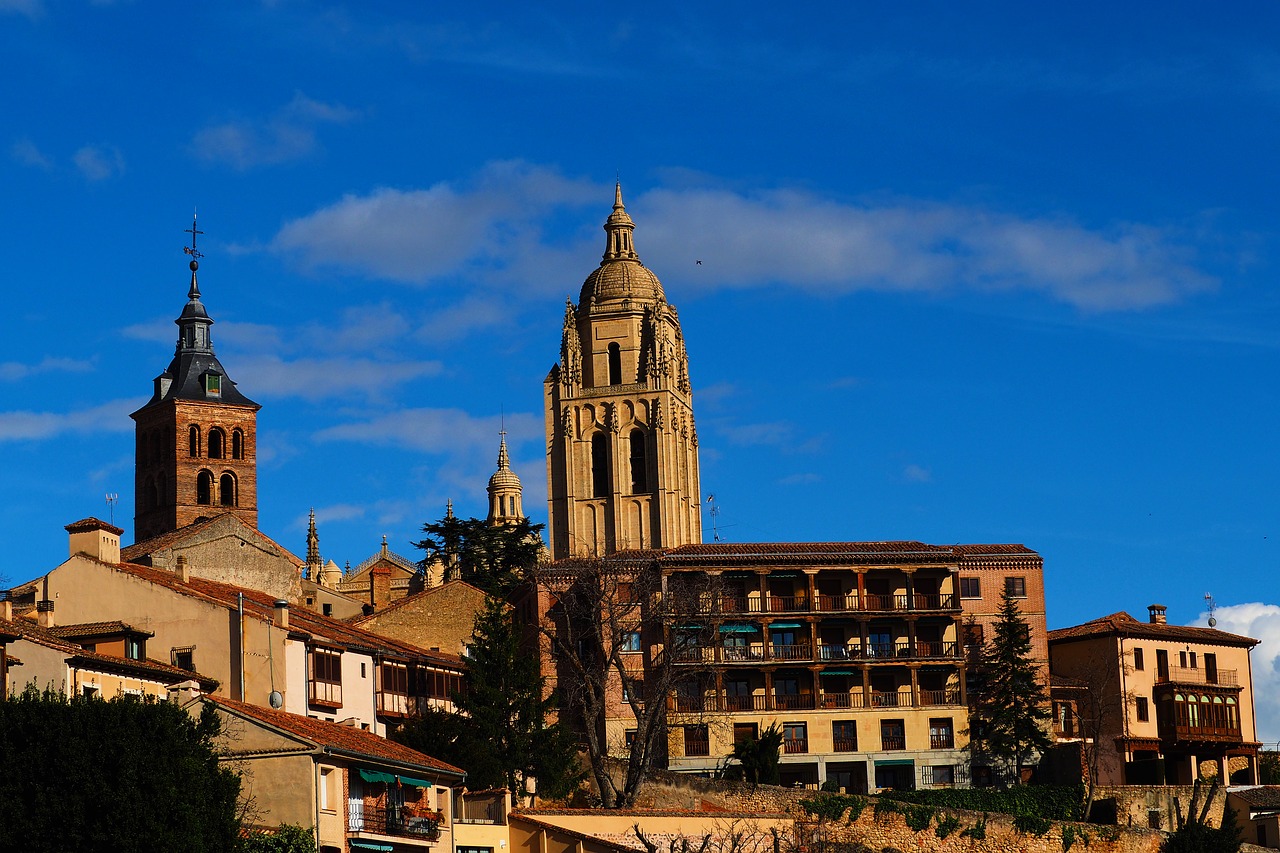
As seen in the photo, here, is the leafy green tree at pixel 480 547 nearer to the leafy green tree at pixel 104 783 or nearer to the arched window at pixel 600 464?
the arched window at pixel 600 464

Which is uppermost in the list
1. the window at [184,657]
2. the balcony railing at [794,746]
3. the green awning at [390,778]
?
the window at [184,657]

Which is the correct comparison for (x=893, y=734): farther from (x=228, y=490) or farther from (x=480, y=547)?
(x=228, y=490)

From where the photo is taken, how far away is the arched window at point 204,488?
421ft

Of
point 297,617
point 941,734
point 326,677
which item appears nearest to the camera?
point 326,677

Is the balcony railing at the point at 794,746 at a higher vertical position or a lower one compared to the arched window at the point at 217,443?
lower

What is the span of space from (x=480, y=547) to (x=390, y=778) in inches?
2287

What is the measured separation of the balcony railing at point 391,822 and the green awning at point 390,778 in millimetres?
696

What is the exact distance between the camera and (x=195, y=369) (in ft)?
438

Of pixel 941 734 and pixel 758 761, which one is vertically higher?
pixel 941 734

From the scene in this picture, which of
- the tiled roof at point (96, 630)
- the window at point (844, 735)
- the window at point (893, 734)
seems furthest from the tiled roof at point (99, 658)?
the window at point (893, 734)

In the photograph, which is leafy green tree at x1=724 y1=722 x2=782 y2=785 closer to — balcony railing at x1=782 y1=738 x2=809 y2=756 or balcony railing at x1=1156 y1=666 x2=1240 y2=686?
balcony railing at x1=782 y1=738 x2=809 y2=756

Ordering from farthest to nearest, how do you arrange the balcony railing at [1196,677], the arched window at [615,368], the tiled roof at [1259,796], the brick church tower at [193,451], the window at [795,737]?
the arched window at [615,368]
the brick church tower at [193,451]
the balcony railing at [1196,677]
the window at [795,737]
the tiled roof at [1259,796]

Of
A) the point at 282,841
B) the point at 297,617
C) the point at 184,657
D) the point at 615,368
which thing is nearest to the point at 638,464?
the point at 615,368

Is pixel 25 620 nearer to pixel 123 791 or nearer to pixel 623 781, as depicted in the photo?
pixel 123 791
